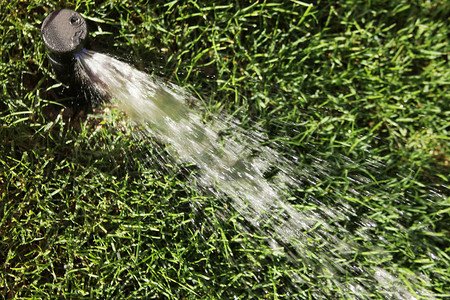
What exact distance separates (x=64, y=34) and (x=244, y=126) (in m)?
1.01

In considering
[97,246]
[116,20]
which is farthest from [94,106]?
[97,246]

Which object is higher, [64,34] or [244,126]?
[64,34]

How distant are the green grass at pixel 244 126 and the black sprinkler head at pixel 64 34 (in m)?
0.41

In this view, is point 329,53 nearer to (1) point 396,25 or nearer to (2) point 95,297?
(1) point 396,25

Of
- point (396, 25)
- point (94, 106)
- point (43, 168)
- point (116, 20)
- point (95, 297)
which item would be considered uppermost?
point (116, 20)

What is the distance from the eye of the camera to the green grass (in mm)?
2242

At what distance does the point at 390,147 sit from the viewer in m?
2.54

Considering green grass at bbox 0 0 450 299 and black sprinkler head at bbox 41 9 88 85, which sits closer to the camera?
black sprinkler head at bbox 41 9 88 85

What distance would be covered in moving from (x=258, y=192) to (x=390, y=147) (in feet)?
2.57

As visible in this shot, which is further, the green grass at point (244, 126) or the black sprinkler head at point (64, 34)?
the green grass at point (244, 126)

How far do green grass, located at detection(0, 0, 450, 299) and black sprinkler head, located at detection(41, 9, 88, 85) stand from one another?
0.41 meters

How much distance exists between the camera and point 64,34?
1.92 m

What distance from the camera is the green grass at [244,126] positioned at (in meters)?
2.24

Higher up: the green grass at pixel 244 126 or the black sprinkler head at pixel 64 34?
the black sprinkler head at pixel 64 34
